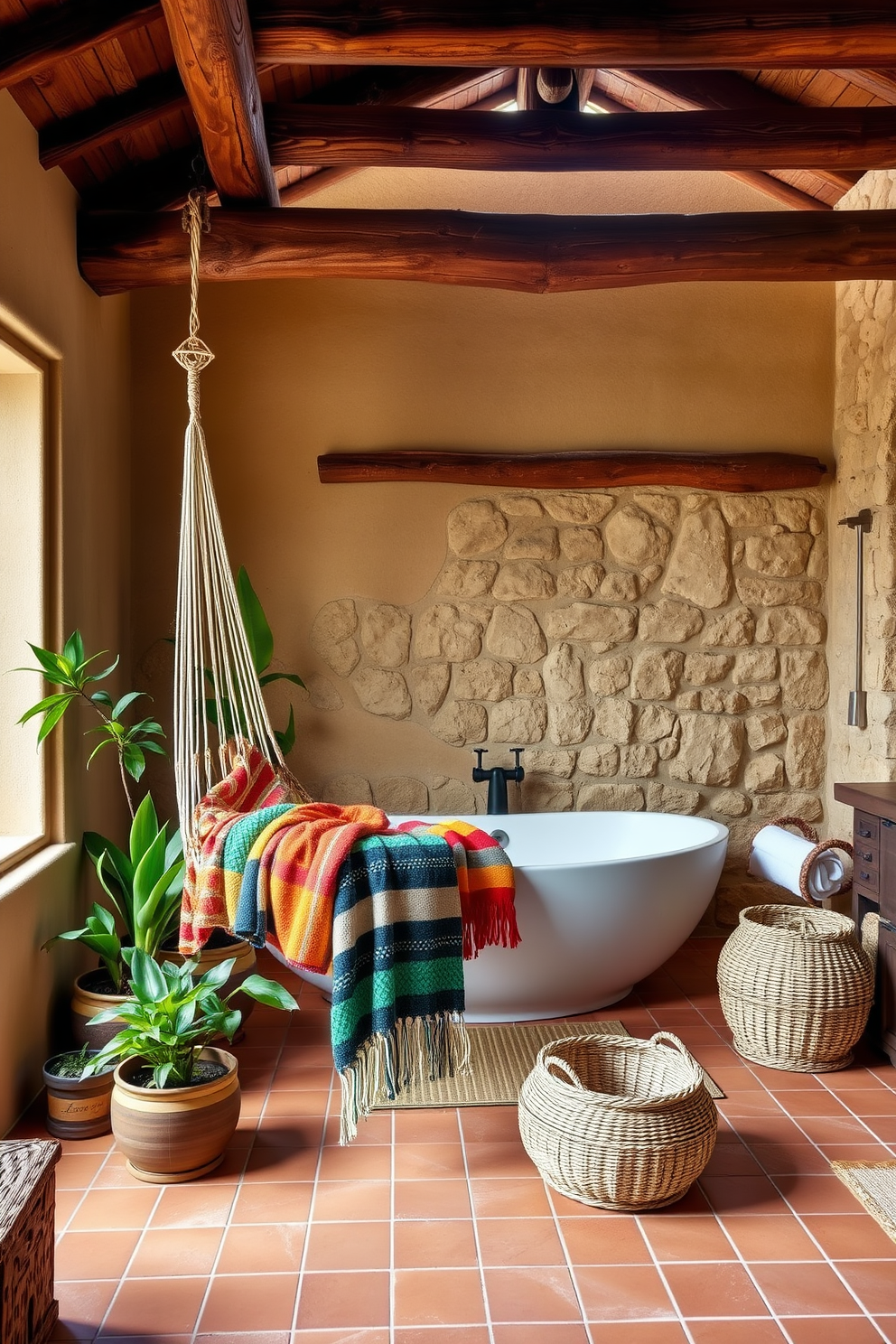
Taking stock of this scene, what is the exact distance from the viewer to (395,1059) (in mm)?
2215

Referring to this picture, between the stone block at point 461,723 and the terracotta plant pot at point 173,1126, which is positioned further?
the stone block at point 461,723

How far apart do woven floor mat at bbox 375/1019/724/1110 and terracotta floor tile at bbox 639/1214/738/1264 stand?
53 centimetres

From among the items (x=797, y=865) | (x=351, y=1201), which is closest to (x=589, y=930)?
(x=797, y=865)

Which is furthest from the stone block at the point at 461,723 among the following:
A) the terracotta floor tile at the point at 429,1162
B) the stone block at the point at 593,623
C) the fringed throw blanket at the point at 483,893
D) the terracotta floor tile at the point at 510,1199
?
the terracotta floor tile at the point at 510,1199

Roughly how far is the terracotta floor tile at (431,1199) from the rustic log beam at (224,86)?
2.20m

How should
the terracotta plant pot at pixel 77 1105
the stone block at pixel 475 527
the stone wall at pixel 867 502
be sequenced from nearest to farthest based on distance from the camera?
the terracotta plant pot at pixel 77 1105, the stone wall at pixel 867 502, the stone block at pixel 475 527

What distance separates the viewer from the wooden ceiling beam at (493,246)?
9.32 ft

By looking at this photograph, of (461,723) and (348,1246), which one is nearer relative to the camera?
(348,1246)

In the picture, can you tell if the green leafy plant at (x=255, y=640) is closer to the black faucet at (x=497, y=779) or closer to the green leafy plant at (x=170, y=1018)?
the black faucet at (x=497, y=779)

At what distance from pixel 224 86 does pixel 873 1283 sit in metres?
2.51

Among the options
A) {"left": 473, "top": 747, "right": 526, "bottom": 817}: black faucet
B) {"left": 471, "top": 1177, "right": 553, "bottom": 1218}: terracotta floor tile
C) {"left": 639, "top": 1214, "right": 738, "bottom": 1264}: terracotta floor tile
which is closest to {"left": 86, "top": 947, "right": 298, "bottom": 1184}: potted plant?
{"left": 471, "top": 1177, "right": 553, "bottom": 1218}: terracotta floor tile

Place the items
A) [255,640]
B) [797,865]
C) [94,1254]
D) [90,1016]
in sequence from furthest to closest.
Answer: [255,640]
[797,865]
[90,1016]
[94,1254]

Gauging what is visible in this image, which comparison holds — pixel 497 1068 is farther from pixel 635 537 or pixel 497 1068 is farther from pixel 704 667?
pixel 635 537

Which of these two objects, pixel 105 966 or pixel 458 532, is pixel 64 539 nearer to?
pixel 105 966
